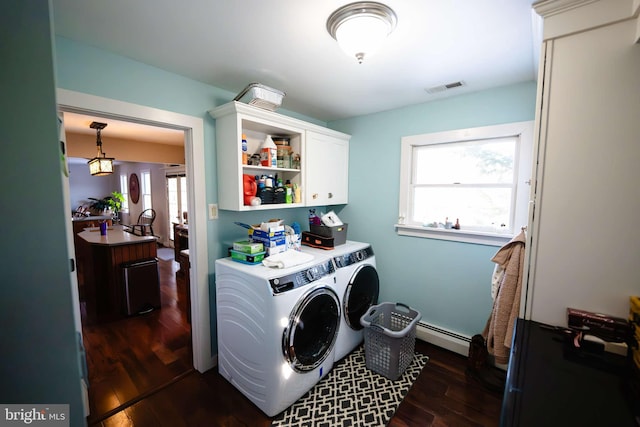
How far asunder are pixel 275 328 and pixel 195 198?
44.0 inches

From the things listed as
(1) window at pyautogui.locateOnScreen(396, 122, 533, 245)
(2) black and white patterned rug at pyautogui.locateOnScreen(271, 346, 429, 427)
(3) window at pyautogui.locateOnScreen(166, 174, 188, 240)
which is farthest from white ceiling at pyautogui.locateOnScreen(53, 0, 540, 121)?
(3) window at pyautogui.locateOnScreen(166, 174, 188, 240)

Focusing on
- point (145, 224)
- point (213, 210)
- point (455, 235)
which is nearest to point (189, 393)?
point (213, 210)

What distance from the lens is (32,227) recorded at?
55cm

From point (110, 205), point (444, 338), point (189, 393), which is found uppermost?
point (110, 205)

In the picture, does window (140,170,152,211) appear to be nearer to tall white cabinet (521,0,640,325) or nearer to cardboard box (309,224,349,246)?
cardboard box (309,224,349,246)

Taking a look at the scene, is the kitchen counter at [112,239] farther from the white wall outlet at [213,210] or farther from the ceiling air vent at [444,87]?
the ceiling air vent at [444,87]

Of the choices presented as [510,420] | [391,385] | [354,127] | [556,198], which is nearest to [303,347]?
[391,385]

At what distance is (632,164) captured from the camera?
991 mm

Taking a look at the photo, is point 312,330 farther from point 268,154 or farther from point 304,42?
point 304,42

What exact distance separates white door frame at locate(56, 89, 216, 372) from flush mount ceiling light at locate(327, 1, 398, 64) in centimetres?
122

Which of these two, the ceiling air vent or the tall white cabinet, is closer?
the tall white cabinet

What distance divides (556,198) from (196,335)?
2.47 m

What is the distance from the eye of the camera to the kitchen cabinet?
6.12ft

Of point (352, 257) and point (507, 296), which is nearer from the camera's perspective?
point (507, 296)
